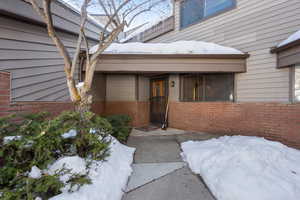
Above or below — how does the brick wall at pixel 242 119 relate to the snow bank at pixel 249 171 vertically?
above

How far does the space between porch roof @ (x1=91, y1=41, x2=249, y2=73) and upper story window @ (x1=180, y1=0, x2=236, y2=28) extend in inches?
72.4

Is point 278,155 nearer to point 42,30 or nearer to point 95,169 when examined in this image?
point 95,169

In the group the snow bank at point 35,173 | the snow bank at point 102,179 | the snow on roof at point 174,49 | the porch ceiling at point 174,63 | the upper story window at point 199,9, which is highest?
the upper story window at point 199,9

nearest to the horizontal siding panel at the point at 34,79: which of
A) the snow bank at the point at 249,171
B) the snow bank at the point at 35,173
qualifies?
the snow bank at the point at 35,173

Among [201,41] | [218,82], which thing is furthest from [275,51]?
[201,41]

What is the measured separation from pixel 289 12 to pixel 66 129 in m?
6.07

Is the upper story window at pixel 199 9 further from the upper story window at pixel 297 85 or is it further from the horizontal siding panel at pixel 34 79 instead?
the horizontal siding panel at pixel 34 79

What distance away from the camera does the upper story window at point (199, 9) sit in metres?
5.32

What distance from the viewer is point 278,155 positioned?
9.59ft

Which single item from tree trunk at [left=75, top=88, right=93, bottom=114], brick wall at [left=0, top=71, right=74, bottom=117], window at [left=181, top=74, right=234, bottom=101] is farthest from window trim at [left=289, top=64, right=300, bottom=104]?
brick wall at [left=0, top=71, right=74, bottom=117]

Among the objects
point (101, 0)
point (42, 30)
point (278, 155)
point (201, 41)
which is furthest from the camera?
point (201, 41)

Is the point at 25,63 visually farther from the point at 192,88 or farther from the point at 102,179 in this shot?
the point at 192,88

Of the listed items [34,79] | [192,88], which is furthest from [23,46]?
[192,88]

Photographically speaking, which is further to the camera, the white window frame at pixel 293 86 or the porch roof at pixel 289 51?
the white window frame at pixel 293 86
